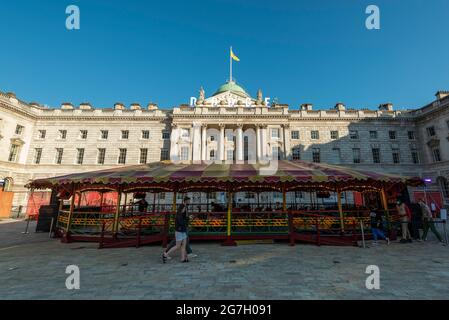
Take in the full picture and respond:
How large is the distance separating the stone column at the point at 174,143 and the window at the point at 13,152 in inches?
970

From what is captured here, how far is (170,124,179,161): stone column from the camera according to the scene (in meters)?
35.0

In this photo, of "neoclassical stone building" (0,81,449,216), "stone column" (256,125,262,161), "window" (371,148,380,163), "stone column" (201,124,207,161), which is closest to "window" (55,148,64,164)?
"neoclassical stone building" (0,81,449,216)

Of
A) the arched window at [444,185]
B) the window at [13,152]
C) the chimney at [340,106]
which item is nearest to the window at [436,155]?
the arched window at [444,185]

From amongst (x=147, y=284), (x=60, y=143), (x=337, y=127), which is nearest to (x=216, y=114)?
(x=337, y=127)

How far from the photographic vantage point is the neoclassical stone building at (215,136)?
34.6 metres

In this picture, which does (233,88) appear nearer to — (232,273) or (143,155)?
(143,155)

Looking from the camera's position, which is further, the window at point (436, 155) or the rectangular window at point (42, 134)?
the rectangular window at point (42, 134)

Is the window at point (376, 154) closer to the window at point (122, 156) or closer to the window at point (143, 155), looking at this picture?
the window at point (143, 155)

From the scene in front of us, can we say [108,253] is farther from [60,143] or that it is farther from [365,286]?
[60,143]

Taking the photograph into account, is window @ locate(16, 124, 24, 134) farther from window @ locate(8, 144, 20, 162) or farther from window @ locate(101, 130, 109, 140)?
window @ locate(101, 130, 109, 140)

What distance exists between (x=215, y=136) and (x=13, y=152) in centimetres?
3253

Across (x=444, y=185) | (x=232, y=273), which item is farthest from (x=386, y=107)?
(x=232, y=273)

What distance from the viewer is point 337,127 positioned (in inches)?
1428

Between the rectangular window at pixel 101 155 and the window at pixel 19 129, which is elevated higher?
the window at pixel 19 129
